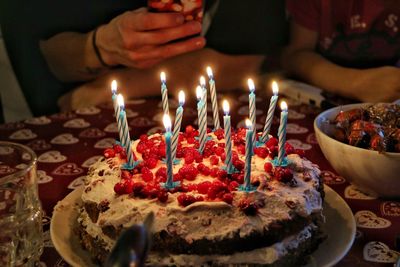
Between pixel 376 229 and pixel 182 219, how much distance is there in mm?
467

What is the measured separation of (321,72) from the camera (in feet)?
6.75

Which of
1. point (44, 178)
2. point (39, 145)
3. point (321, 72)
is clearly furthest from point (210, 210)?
point (321, 72)

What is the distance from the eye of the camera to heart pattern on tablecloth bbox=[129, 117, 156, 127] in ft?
5.49

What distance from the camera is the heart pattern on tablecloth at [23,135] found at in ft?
5.16

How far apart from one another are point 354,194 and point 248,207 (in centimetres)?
46

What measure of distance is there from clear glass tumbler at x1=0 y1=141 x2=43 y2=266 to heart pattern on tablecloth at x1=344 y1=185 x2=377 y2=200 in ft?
2.38

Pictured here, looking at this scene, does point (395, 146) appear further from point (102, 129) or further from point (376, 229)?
point (102, 129)

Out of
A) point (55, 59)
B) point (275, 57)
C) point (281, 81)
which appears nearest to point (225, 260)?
point (281, 81)

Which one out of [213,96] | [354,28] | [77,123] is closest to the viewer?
[213,96]

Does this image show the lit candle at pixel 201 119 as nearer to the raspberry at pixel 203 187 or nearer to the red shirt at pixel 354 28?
the raspberry at pixel 203 187

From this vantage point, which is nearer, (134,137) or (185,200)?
(185,200)

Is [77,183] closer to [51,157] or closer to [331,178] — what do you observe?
[51,157]

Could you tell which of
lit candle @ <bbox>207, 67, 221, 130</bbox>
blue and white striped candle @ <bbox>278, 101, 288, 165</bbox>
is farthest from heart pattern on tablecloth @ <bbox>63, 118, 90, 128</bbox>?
blue and white striped candle @ <bbox>278, 101, 288, 165</bbox>

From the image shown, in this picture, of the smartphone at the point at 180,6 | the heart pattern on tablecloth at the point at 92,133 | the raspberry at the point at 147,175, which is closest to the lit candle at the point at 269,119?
the raspberry at the point at 147,175
